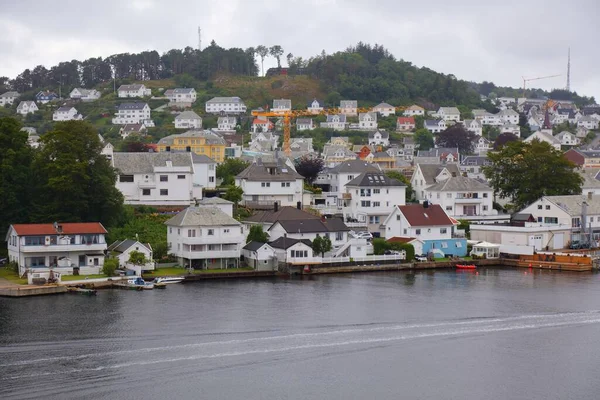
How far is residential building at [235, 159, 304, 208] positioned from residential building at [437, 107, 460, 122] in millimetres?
59875

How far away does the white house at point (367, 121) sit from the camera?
10325 cm

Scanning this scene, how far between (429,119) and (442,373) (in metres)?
84.2

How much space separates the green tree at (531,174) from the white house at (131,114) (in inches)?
2170

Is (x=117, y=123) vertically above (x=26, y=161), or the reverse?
(x=117, y=123)

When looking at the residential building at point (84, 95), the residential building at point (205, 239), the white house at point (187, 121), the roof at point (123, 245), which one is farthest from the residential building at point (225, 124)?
the roof at point (123, 245)

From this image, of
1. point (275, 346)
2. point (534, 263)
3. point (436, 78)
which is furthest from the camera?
point (436, 78)

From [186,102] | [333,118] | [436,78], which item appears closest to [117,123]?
[186,102]

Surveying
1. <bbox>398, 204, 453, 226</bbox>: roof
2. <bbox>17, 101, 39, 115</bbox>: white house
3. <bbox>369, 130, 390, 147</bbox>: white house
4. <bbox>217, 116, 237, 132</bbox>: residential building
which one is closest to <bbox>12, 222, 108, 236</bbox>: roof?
<bbox>398, 204, 453, 226</bbox>: roof

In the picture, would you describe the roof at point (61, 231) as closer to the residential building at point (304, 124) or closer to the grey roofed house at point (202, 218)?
the grey roofed house at point (202, 218)

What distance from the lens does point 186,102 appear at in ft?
367

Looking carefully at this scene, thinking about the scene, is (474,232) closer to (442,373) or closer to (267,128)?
(442,373)

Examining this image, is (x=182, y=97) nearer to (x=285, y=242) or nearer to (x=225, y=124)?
(x=225, y=124)

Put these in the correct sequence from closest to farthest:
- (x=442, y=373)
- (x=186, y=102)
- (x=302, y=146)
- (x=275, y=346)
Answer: (x=442, y=373) < (x=275, y=346) < (x=302, y=146) < (x=186, y=102)

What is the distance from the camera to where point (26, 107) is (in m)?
109
